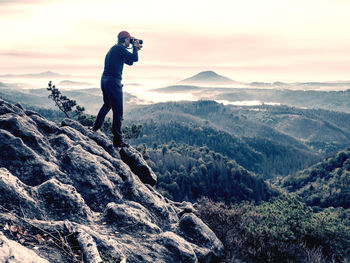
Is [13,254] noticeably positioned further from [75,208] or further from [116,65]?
[116,65]

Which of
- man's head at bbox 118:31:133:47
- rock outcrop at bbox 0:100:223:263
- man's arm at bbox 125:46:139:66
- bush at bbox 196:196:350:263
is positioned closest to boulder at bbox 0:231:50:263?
rock outcrop at bbox 0:100:223:263

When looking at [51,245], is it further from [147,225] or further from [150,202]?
[150,202]

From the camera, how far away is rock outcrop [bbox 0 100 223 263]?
989 cm

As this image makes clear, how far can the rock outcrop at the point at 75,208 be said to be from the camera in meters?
9.89

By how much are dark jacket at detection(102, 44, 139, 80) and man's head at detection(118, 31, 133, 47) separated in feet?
1.22

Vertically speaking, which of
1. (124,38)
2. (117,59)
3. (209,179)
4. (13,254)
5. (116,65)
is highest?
(124,38)

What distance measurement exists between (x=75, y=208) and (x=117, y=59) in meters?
9.06

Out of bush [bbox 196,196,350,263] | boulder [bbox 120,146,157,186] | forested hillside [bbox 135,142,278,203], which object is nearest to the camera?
boulder [bbox 120,146,157,186]

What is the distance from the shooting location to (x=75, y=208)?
1327 cm

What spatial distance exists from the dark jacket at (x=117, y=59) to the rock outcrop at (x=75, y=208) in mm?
5222

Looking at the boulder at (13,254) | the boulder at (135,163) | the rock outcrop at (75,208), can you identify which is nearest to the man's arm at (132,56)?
the rock outcrop at (75,208)

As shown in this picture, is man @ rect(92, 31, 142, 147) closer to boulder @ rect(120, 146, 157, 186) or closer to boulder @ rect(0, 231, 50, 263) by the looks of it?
boulder @ rect(120, 146, 157, 186)

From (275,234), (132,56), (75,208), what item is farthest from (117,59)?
(275,234)

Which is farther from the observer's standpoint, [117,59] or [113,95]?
[113,95]
